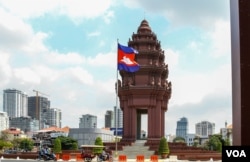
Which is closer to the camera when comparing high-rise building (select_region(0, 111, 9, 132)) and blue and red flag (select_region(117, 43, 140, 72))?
blue and red flag (select_region(117, 43, 140, 72))

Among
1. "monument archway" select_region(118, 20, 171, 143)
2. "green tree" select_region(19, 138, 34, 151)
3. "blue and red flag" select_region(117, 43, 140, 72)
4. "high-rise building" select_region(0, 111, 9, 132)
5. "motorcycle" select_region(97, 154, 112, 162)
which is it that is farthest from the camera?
"high-rise building" select_region(0, 111, 9, 132)

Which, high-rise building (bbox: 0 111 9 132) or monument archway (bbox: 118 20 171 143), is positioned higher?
monument archway (bbox: 118 20 171 143)

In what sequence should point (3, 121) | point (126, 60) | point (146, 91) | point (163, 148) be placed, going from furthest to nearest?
point (3, 121), point (146, 91), point (163, 148), point (126, 60)

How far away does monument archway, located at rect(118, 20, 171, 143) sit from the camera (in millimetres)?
55634

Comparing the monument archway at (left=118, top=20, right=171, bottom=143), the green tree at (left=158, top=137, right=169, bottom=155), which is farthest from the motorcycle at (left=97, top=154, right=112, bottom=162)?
the monument archway at (left=118, top=20, right=171, bottom=143)

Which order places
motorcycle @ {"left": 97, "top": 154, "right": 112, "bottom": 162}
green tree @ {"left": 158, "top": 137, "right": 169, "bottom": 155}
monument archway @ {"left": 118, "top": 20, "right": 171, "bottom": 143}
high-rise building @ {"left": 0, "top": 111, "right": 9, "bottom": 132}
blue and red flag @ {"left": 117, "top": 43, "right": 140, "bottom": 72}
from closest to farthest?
blue and red flag @ {"left": 117, "top": 43, "right": 140, "bottom": 72} → motorcycle @ {"left": 97, "top": 154, "right": 112, "bottom": 162} → green tree @ {"left": 158, "top": 137, "right": 169, "bottom": 155} → monument archway @ {"left": 118, "top": 20, "right": 171, "bottom": 143} → high-rise building @ {"left": 0, "top": 111, "right": 9, "bottom": 132}

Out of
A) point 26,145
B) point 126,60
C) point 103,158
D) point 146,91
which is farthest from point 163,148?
point 26,145

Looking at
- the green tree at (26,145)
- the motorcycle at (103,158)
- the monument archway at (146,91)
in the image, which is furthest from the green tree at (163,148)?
the green tree at (26,145)

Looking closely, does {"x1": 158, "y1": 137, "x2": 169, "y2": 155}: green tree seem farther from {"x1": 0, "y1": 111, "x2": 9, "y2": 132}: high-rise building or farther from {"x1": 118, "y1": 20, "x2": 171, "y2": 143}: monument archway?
{"x1": 0, "y1": 111, "x2": 9, "y2": 132}: high-rise building

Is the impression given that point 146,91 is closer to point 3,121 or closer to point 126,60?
point 126,60

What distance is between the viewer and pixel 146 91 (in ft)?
182

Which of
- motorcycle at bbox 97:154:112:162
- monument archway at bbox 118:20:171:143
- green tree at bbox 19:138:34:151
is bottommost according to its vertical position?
green tree at bbox 19:138:34:151
